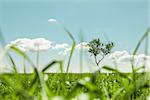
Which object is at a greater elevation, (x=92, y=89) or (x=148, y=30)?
(x=148, y=30)

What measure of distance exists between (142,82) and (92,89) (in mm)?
543

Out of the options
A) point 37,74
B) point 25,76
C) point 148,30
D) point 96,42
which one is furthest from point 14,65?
point 96,42

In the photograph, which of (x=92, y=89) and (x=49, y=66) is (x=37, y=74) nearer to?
(x=49, y=66)

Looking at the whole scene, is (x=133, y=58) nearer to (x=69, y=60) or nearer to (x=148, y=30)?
(x=148, y=30)

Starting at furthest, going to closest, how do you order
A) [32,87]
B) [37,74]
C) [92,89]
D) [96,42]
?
[96,42]
[32,87]
[37,74]
[92,89]

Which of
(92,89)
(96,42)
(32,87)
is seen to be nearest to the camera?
(92,89)

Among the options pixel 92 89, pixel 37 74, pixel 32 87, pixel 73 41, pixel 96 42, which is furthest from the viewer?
pixel 96 42

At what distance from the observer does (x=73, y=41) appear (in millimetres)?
3090

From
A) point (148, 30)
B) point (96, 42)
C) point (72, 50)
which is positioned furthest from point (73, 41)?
point (96, 42)

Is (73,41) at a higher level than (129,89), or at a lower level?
higher

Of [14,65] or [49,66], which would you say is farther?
[14,65]

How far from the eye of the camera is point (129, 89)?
282cm

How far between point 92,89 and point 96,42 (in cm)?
4816

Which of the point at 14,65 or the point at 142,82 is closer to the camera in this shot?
the point at 142,82
